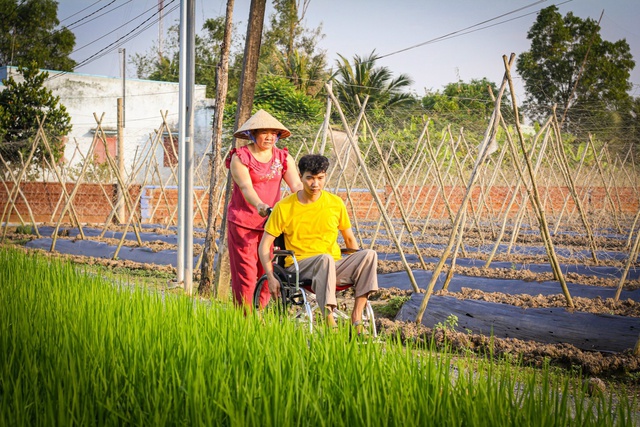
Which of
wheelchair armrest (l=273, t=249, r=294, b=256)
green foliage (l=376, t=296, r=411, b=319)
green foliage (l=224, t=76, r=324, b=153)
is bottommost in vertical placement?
green foliage (l=376, t=296, r=411, b=319)

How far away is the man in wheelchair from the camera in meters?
4.31

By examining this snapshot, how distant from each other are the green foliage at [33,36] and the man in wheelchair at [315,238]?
2276 centimetres

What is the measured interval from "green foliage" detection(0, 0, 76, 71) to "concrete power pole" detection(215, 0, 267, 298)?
19.8 meters

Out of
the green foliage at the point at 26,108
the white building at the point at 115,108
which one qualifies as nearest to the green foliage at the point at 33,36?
the white building at the point at 115,108

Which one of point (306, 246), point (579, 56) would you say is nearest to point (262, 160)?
point (306, 246)

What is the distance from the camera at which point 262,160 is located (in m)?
5.03

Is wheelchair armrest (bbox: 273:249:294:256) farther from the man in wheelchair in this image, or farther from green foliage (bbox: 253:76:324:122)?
green foliage (bbox: 253:76:324:122)

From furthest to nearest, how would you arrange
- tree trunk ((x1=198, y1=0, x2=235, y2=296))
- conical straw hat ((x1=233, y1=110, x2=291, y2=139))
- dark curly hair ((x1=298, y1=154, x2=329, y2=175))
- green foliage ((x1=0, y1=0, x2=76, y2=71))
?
green foliage ((x1=0, y1=0, x2=76, y2=71)) → tree trunk ((x1=198, y1=0, x2=235, y2=296)) → conical straw hat ((x1=233, y1=110, x2=291, y2=139)) → dark curly hair ((x1=298, y1=154, x2=329, y2=175))

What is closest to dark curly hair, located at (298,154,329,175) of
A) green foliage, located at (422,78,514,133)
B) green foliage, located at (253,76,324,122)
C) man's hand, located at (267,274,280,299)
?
man's hand, located at (267,274,280,299)

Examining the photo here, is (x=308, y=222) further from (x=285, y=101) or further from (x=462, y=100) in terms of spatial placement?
(x=462, y=100)

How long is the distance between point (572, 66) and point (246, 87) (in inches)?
556

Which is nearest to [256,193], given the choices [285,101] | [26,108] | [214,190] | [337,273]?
[337,273]

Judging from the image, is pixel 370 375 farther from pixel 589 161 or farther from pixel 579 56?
pixel 589 161

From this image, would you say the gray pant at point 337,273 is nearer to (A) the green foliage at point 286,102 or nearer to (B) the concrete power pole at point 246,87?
(B) the concrete power pole at point 246,87
